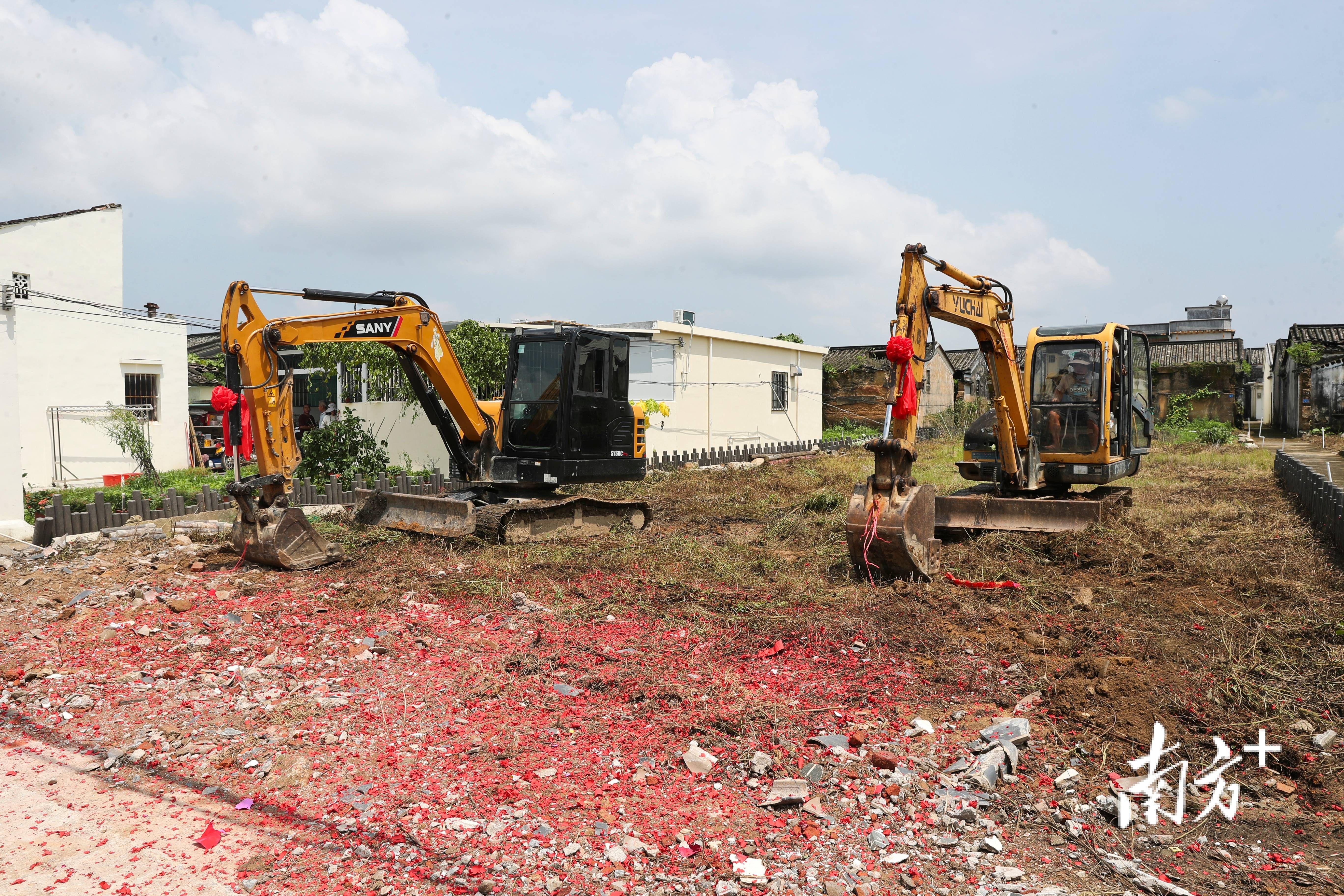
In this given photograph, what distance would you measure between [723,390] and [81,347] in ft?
47.1

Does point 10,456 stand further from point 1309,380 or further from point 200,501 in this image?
point 1309,380

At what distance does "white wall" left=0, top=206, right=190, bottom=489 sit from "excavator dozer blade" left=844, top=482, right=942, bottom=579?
628 inches

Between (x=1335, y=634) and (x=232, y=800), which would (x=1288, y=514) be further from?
(x=232, y=800)

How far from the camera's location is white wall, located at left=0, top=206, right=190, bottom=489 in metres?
16.9

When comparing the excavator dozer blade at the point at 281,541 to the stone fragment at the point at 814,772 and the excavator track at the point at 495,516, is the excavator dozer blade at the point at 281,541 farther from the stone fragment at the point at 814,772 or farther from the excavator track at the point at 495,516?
the stone fragment at the point at 814,772

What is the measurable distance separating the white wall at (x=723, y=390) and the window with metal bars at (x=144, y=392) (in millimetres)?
10650

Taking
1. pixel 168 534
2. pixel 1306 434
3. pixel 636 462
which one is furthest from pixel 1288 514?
pixel 1306 434

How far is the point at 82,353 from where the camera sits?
1784 cm

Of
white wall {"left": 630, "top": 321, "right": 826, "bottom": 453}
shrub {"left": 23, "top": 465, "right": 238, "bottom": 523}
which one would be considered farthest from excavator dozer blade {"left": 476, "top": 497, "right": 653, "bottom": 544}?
white wall {"left": 630, "top": 321, "right": 826, "bottom": 453}

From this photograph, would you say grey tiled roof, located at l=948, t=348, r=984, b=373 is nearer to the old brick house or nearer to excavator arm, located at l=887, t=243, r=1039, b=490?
the old brick house

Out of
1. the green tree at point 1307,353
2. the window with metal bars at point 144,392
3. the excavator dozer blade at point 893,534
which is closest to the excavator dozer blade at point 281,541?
the excavator dozer blade at point 893,534

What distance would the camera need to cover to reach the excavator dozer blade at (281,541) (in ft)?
27.2

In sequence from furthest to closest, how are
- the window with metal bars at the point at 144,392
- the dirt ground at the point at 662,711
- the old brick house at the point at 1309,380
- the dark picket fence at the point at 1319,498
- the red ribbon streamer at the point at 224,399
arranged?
the old brick house at the point at 1309,380
the window with metal bars at the point at 144,392
the dark picket fence at the point at 1319,498
the red ribbon streamer at the point at 224,399
the dirt ground at the point at 662,711

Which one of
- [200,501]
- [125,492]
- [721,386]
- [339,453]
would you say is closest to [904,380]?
[200,501]
